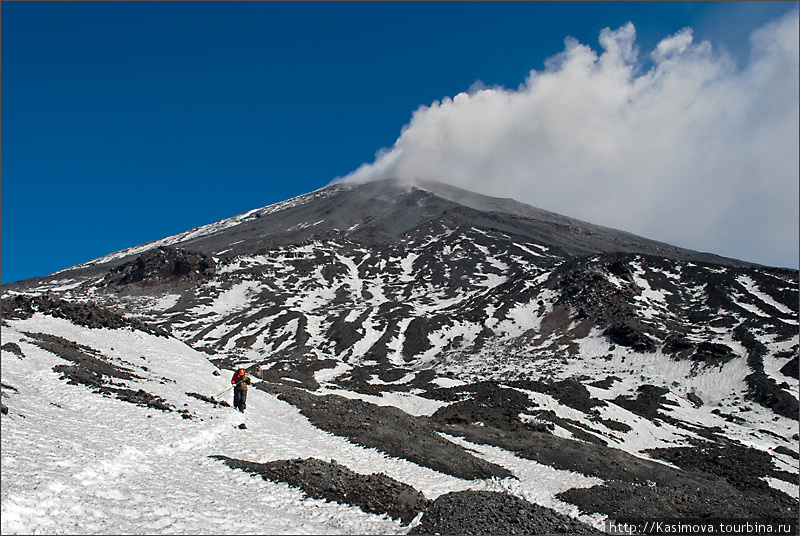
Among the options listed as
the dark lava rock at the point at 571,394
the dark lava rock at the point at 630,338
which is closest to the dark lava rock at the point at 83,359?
the dark lava rock at the point at 571,394

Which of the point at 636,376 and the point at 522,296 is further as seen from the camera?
the point at 522,296

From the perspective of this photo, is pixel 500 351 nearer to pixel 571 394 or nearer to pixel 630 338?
pixel 630 338

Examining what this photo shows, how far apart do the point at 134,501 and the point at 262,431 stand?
34.9 feet

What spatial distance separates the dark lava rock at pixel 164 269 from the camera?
13538 cm

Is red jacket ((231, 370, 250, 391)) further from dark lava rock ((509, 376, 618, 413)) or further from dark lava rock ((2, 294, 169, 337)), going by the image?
dark lava rock ((509, 376, 618, 413))

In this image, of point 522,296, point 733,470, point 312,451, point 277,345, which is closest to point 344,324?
point 277,345

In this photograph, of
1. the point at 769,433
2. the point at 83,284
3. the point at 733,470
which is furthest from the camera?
the point at 83,284

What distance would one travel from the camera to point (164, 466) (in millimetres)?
14312

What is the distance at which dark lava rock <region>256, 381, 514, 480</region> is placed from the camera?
2192 cm

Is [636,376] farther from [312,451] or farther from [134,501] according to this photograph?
[134,501]

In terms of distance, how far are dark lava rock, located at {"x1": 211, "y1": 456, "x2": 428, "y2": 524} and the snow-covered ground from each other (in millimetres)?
409

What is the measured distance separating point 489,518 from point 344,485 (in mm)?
4469

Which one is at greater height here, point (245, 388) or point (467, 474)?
point (245, 388)

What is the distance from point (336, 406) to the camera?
31797 millimetres
